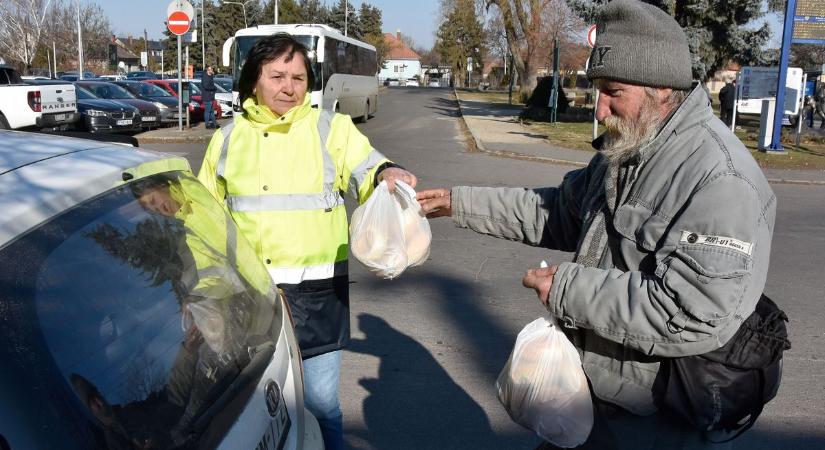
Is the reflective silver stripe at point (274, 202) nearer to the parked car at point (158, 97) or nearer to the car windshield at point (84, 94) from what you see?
the parked car at point (158, 97)

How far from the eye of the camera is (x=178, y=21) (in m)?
18.7

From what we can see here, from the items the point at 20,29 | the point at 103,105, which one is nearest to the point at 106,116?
the point at 103,105

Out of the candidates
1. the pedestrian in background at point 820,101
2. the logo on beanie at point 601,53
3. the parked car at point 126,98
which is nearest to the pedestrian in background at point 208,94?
the parked car at point 126,98

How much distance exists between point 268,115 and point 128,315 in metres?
1.34

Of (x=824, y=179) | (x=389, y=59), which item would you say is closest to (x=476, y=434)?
(x=824, y=179)

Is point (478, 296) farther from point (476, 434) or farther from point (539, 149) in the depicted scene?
point (539, 149)

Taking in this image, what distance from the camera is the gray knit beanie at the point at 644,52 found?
2.14 m

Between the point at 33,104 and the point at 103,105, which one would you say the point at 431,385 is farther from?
the point at 103,105

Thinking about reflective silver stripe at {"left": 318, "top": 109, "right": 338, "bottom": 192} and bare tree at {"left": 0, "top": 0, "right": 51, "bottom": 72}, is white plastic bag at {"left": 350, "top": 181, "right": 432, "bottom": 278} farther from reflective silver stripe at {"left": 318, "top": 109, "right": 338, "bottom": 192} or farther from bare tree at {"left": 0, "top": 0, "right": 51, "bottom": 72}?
bare tree at {"left": 0, "top": 0, "right": 51, "bottom": 72}

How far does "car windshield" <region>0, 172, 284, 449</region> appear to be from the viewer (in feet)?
4.61

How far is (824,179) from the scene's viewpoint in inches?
552

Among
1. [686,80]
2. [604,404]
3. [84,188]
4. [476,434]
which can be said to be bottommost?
[476,434]

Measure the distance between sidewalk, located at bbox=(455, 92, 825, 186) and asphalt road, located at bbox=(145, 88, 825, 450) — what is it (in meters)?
5.05

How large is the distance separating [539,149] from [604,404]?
656 inches
